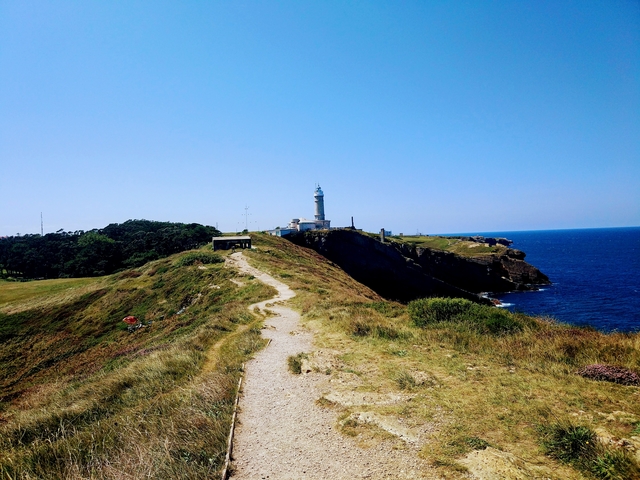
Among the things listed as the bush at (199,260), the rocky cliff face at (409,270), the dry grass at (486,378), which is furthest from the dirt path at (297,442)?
the rocky cliff face at (409,270)

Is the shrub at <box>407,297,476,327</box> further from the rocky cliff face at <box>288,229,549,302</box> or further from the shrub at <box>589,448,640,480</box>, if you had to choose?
the rocky cliff face at <box>288,229,549,302</box>

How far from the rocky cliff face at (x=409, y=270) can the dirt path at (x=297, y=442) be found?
64152mm

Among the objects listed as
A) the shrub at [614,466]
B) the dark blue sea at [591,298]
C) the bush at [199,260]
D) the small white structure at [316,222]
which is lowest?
the dark blue sea at [591,298]

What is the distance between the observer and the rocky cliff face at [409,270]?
3007 inches

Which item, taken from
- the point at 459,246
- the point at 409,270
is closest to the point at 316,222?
the point at 409,270

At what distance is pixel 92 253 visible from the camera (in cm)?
8719

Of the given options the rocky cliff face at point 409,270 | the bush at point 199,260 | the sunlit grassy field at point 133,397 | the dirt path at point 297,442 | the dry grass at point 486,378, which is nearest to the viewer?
the dirt path at point 297,442

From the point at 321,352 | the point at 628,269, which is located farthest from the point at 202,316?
the point at 628,269

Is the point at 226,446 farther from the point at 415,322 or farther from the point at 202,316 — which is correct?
the point at 202,316

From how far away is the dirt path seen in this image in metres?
6.47

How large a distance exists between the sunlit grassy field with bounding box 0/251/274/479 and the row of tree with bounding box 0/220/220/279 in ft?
166

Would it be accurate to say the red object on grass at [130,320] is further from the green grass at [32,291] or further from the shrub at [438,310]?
the shrub at [438,310]

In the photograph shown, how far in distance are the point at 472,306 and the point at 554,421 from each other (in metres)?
10.3

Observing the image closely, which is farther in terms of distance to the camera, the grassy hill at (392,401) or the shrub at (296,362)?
the shrub at (296,362)
